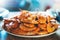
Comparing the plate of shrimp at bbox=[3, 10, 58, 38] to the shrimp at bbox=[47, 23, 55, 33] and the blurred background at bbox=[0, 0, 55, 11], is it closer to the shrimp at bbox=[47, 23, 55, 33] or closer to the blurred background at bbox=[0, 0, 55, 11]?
the shrimp at bbox=[47, 23, 55, 33]

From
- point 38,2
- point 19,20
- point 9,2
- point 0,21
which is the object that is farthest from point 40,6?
point 19,20

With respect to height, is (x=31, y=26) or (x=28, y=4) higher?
(x=28, y=4)

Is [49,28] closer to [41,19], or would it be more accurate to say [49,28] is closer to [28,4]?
[41,19]

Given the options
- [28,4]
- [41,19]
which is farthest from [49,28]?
[28,4]

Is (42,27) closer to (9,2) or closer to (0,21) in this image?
(0,21)

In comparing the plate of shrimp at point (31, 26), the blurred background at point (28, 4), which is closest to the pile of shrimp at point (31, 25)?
the plate of shrimp at point (31, 26)

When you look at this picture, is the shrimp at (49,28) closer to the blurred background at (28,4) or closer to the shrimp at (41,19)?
the shrimp at (41,19)
